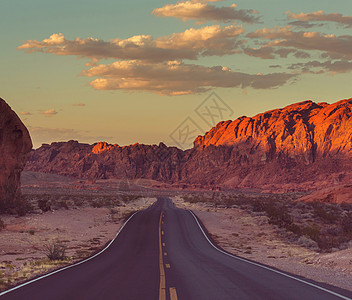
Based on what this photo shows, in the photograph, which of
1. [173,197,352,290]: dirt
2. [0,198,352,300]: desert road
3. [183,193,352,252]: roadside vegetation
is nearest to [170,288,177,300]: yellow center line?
[0,198,352,300]: desert road

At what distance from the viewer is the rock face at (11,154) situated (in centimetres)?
4009

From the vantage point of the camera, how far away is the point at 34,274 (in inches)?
591

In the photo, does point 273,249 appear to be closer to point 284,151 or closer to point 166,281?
point 166,281

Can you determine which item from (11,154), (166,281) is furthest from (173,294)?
(11,154)

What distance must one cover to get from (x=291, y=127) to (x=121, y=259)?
144646mm

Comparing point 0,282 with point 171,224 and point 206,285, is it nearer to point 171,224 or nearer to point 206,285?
point 206,285

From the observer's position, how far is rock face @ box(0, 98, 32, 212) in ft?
132

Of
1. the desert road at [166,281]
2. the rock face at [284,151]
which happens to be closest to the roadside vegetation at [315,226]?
the desert road at [166,281]

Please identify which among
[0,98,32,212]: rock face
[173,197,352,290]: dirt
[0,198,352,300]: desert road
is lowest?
[173,197,352,290]: dirt

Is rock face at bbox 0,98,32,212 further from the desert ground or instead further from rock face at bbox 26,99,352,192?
rock face at bbox 26,99,352,192

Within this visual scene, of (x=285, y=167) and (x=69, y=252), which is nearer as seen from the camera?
(x=69, y=252)

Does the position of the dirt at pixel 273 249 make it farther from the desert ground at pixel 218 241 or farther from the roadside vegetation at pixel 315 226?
the roadside vegetation at pixel 315 226

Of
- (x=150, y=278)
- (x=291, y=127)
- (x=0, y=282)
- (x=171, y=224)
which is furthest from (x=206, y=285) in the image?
(x=291, y=127)

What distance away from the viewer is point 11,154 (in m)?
41.4
